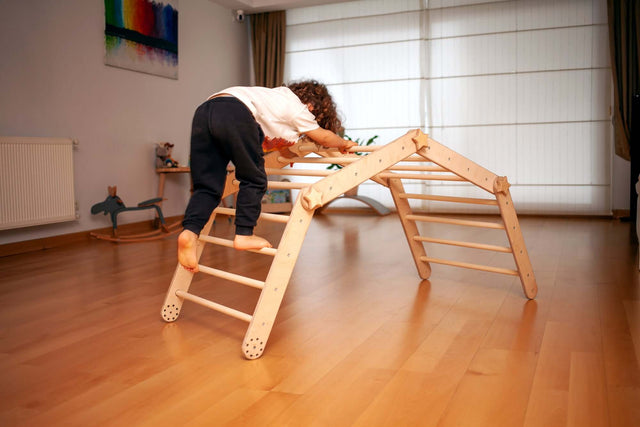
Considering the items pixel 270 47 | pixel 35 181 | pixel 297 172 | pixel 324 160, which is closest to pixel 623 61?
pixel 270 47

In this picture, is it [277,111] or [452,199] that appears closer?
[277,111]

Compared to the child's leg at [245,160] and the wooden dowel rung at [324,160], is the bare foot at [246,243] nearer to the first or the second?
the child's leg at [245,160]

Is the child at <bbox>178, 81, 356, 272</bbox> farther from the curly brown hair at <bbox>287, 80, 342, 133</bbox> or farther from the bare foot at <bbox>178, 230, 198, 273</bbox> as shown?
the curly brown hair at <bbox>287, 80, 342, 133</bbox>

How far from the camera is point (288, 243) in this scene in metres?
1.83

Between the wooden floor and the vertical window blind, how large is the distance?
242 cm

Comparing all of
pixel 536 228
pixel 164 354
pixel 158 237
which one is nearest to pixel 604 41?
pixel 536 228

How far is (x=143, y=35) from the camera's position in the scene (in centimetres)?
507

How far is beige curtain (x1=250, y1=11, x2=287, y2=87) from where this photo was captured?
258 inches

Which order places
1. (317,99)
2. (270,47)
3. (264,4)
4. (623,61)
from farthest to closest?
(270,47) < (264,4) < (623,61) < (317,99)

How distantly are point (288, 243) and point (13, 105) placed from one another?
3037 millimetres

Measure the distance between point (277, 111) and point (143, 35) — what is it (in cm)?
354

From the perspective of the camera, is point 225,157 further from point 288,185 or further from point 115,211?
point 115,211

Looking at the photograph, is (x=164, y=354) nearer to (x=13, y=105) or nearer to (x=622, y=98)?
(x=13, y=105)

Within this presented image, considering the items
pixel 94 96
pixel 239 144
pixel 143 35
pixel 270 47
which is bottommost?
pixel 239 144
